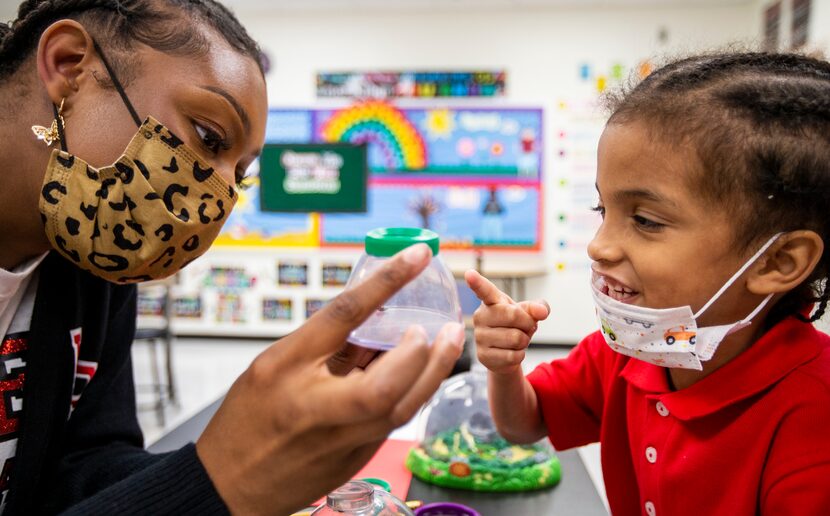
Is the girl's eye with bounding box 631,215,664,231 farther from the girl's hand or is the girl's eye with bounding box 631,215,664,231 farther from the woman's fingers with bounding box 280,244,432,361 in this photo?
the woman's fingers with bounding box 280,244,432,361

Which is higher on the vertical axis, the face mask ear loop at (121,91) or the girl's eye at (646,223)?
the face mask ear loop at (121,91)

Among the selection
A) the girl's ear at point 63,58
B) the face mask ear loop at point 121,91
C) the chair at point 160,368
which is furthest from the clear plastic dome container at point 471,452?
the chair at point 160,368

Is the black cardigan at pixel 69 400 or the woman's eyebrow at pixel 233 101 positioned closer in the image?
the woman's eyebrow at pixel 233 101

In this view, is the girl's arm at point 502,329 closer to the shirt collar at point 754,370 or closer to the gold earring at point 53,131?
the shirt collar at point 754,370

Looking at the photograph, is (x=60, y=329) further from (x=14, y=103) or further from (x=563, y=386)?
(x=563, y=386)

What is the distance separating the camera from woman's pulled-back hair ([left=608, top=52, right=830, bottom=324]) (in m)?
0.91

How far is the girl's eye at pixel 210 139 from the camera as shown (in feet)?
3.47

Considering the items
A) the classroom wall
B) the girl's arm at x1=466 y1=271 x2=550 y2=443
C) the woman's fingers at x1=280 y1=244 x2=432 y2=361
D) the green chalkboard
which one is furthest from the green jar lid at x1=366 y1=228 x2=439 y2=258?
the classroom wall

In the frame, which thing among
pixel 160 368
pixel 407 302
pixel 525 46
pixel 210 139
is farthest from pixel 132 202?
pixel 525 46

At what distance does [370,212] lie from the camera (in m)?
6.74

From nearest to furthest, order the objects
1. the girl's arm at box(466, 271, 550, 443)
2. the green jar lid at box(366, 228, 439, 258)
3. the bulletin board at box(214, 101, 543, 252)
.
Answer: the green jar lid at box(366, 228, 439, 258)
the girl's arm at box(466, 271, 550, 443)
the bulletin board at box(214, 101, 543, 252)

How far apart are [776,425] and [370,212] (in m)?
5.96

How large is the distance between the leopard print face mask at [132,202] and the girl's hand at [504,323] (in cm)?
53

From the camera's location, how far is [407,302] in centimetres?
97
